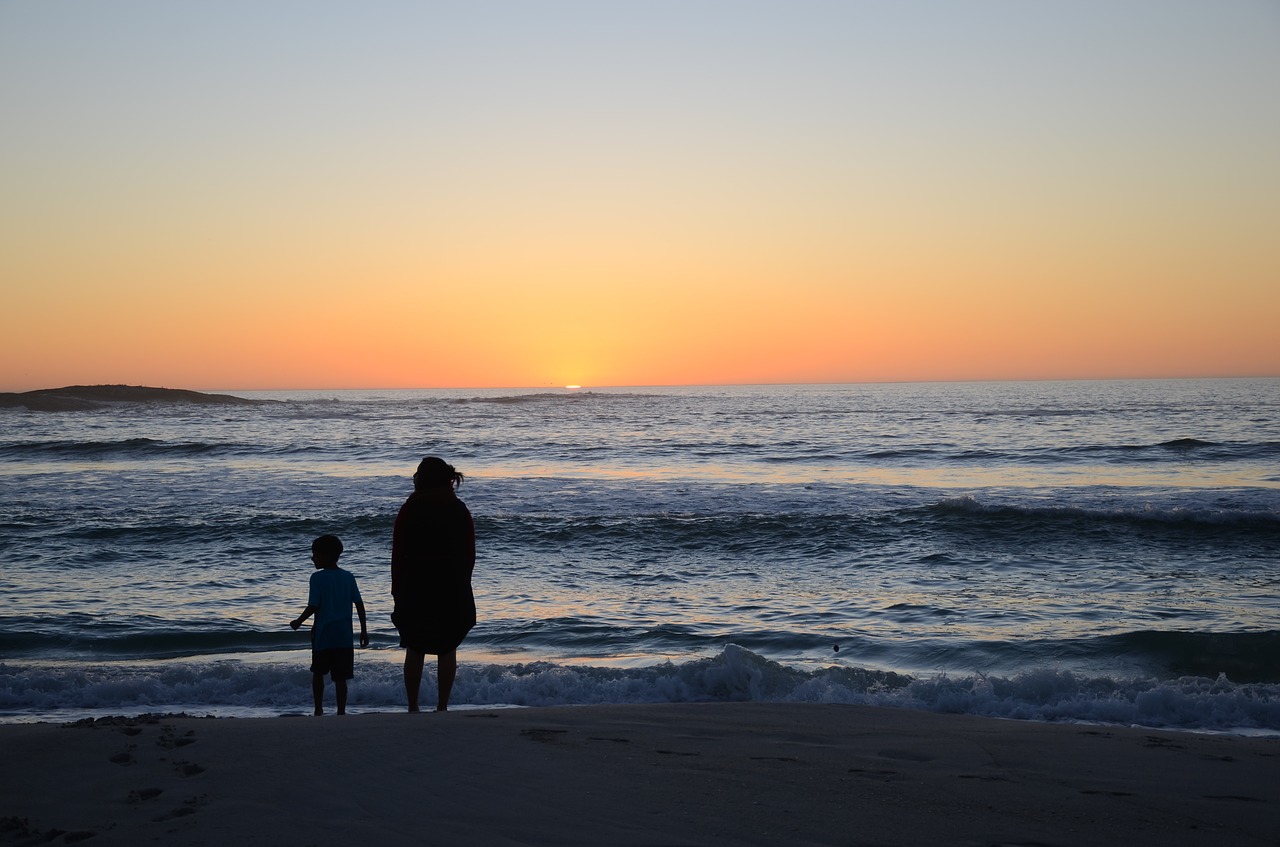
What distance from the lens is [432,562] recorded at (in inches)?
238

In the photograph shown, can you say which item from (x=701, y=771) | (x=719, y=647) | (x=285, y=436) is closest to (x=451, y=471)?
(x=701, y=771)

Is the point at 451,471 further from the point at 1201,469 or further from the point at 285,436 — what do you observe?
the point at 285,436

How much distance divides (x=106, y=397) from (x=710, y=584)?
9093 cm

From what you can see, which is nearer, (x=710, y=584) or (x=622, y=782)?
(x=622, y=782)

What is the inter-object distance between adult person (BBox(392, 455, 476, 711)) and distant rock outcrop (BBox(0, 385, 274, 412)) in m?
75.7

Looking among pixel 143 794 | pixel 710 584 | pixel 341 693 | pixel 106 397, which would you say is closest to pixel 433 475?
pixel 341 693

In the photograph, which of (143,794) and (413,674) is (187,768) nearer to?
(143,794)

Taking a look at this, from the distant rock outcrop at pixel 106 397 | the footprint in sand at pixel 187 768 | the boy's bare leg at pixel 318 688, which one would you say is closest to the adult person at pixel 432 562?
the boy's bare leg at pixel 318 688

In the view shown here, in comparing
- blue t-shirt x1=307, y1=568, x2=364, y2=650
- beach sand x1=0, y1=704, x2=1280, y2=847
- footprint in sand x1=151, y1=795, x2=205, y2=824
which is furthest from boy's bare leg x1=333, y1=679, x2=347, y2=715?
→ footprint in sand x1=151, y1=795, x2=205, y2=824

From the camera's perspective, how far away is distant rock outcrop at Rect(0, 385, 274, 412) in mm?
71438

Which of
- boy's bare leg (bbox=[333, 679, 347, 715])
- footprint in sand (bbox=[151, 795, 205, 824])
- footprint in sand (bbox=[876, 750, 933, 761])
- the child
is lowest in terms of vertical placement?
boy's bare leg (bbox=[333, 679, 347, 715])

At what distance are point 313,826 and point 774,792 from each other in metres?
2.19

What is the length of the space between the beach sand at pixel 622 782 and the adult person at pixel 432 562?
0.64 metres

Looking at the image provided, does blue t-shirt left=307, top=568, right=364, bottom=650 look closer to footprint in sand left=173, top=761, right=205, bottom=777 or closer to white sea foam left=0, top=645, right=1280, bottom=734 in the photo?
white sea foam left=0, top=645, right=1280, bottom=734
